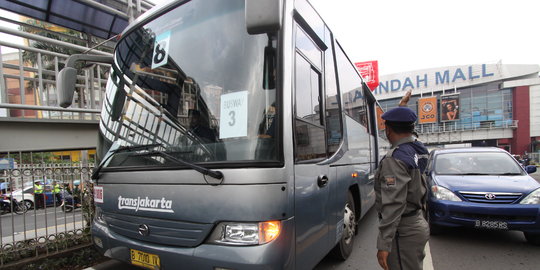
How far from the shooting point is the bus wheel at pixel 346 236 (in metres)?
3.86

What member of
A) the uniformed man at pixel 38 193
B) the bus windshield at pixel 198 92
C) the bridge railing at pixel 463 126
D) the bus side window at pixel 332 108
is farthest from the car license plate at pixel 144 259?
the bridge railing at pixel 463 126

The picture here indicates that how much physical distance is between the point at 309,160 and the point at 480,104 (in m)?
52.0

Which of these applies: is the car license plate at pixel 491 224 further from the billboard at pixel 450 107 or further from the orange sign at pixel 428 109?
the orange sign at pixel 428 109

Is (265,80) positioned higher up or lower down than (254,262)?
higher up

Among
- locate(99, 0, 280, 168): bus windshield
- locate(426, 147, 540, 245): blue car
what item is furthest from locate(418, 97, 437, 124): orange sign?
locate(99, 0, 280, 168): bus windshield

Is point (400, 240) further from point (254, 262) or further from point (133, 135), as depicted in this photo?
point (133, 135)

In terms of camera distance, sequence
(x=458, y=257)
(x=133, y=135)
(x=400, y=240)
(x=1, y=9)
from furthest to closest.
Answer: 1. (x=1, y=9)
2. (x=458, y=257)
3. (x=133, y=135)
4. (x=400, y=240)

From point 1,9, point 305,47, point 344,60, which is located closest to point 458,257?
point 344,60

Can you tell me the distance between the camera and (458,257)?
4133 millimetres

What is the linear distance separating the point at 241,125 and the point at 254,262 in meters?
1.02

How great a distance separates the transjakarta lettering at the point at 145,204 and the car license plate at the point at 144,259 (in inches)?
15.2

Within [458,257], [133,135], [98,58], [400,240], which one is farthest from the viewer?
[458,257]

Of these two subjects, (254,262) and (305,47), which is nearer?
(254,262)

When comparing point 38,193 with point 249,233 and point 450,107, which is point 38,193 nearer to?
point 249,233
